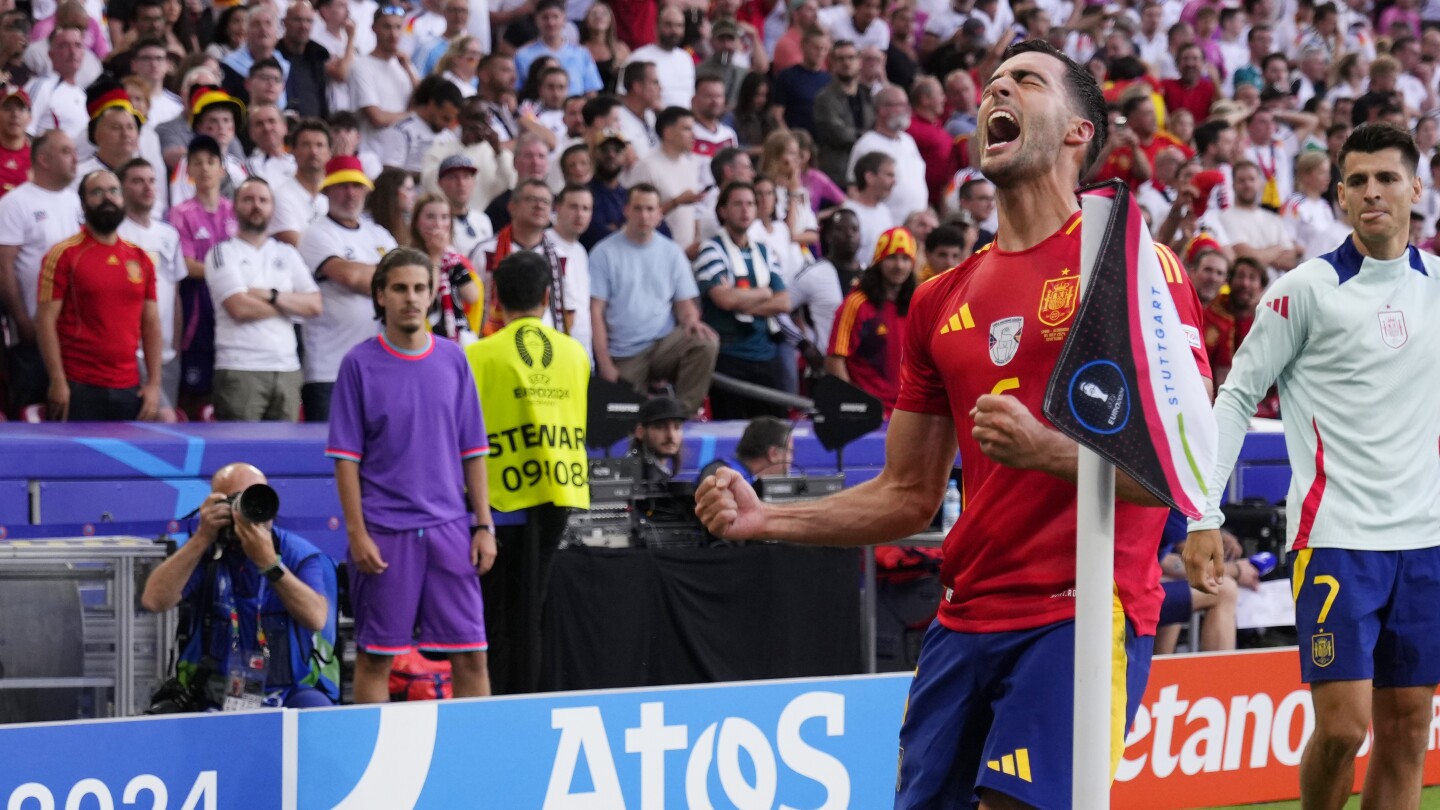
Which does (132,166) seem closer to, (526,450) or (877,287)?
(526,450)

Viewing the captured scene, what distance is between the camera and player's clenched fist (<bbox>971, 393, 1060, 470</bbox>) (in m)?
2.91

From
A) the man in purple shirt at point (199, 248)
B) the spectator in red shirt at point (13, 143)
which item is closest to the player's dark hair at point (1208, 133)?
the man in purple shirt at point (199, 248)

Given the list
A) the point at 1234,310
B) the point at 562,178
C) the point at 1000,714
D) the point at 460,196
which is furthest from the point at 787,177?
the point at 1000,714

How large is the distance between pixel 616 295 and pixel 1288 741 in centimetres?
528

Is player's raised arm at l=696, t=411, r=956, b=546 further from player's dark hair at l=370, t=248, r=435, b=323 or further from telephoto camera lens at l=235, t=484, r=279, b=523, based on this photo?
player's dark hair at l=370, t=248, r=435, b=323

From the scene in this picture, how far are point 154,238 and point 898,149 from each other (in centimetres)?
629

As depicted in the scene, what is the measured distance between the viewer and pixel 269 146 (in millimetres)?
11234

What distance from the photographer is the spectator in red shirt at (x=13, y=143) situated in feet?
34.0

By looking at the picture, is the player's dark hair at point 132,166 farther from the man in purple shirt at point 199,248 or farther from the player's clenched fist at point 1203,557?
the player's clenched fist at point 1203,557

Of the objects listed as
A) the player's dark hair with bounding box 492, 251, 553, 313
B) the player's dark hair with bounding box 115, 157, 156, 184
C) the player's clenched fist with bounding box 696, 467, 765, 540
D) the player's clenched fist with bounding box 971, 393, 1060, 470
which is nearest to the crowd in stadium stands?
the player's dark hair with bounding box 115, 157, 156, 184

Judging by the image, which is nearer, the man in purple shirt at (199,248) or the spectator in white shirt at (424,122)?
the man in purple shirt at (199,248)

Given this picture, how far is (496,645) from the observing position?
27.0 ft

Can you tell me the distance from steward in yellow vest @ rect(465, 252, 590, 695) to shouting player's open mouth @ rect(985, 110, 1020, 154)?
458 cm

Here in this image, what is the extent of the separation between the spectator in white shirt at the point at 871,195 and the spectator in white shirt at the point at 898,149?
44cm
